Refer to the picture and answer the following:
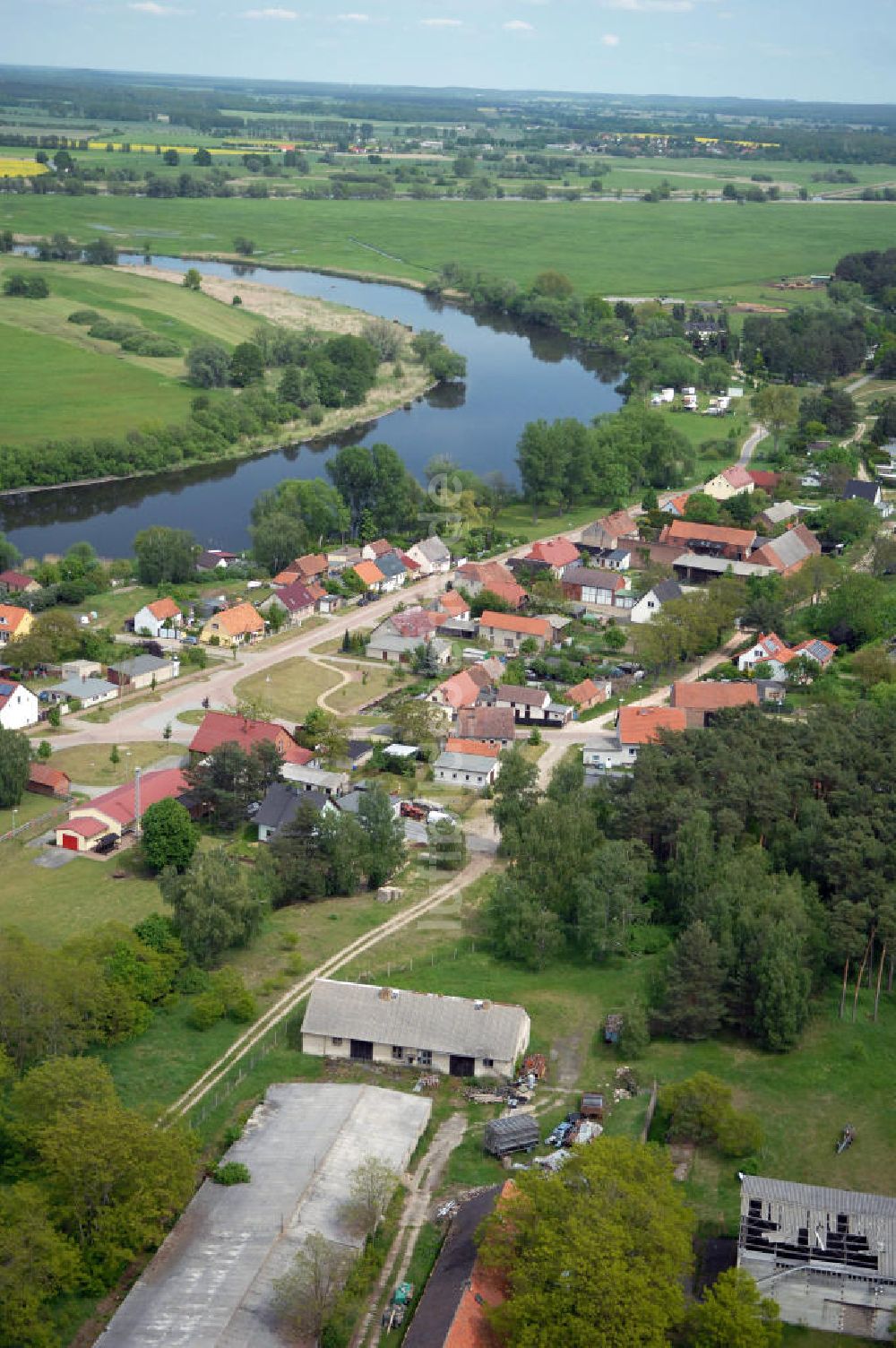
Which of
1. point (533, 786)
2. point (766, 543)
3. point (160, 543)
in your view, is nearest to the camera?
point (533, 786)

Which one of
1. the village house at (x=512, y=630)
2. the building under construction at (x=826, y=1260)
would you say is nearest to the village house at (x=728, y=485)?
the village house at (x=512, y=630)

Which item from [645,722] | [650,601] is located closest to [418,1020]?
[645,722]

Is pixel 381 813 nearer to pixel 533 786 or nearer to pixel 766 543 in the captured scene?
pixel 533 786

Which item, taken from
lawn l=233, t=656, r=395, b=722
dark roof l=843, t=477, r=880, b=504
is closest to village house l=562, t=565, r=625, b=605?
lawn l=233, t=656, r=395, b=722

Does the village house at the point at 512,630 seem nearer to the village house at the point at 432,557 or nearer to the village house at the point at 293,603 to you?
the village house at the point at 293,603

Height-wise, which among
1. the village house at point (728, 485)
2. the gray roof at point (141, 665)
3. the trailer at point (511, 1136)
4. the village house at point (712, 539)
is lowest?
the gray roof at point (141, 665)

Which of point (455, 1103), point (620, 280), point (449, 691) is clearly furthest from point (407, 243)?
point (455, 1103)

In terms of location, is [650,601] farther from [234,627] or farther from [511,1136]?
[511,1136]
